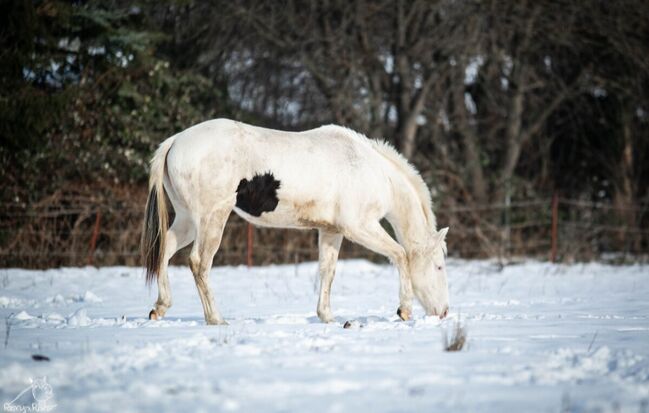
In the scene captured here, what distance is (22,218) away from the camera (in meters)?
12.2

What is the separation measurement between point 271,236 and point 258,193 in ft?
30.1

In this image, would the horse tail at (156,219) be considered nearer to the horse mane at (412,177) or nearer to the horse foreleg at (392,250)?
the horse foreleg at (392,250)

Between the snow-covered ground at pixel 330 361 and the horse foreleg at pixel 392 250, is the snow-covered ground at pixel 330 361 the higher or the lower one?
the lower one

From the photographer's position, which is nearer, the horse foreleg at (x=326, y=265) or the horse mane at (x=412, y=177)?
the horse foreleg at (x=326, y=265)

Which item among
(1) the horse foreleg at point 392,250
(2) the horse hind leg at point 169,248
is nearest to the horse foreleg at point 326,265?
(1) the horse foreleg at point 392,250

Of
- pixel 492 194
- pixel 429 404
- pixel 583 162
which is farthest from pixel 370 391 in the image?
pixel 583 162

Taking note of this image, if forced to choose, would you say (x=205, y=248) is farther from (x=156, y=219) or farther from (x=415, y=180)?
(x=415, y=180)

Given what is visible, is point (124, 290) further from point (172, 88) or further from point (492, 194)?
point (492, 194)

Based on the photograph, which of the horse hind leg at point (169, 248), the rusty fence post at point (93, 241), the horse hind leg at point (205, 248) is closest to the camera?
the horse hind leg at point (205, 248)

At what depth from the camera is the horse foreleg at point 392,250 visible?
5875 mm

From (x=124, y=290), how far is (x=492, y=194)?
11787 mm

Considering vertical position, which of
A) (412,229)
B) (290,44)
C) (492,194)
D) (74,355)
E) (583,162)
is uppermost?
(290,44)

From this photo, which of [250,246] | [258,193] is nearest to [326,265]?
[258,193]

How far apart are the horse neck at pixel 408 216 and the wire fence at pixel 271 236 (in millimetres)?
6855
